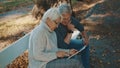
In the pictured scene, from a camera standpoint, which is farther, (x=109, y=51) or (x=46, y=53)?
(x=109, y=51)

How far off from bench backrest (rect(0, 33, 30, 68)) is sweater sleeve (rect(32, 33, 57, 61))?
65 cm

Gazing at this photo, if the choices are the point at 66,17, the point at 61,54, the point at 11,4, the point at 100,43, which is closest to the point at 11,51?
the point at 61,54

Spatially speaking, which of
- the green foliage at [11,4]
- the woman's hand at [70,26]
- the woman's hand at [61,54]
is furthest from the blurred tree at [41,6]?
the woman's hand at [61,54]

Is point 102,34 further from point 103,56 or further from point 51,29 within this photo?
point 51,29

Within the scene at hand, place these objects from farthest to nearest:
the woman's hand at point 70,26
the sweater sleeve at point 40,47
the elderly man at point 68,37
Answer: the woman's hand at point 70,26
the elderly man at point 68,37
the sweater sleeve at point 40,47

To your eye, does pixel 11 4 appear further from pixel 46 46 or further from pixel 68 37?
pixel 46 46

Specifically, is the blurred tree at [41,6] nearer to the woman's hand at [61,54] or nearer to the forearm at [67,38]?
the forearm at [67,38]

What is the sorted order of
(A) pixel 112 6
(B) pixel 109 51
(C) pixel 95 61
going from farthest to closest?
1. (A) pixel 112 6
2. (B) pixel 109 51
3. (C) pixel 95 61

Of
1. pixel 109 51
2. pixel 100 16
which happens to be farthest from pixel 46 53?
pixel 100 16

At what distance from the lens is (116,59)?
7688mm

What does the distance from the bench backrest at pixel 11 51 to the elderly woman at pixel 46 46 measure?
0.54m

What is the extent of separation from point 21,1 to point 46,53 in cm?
1810

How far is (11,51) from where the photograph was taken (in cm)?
542

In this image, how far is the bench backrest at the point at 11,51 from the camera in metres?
5.15
